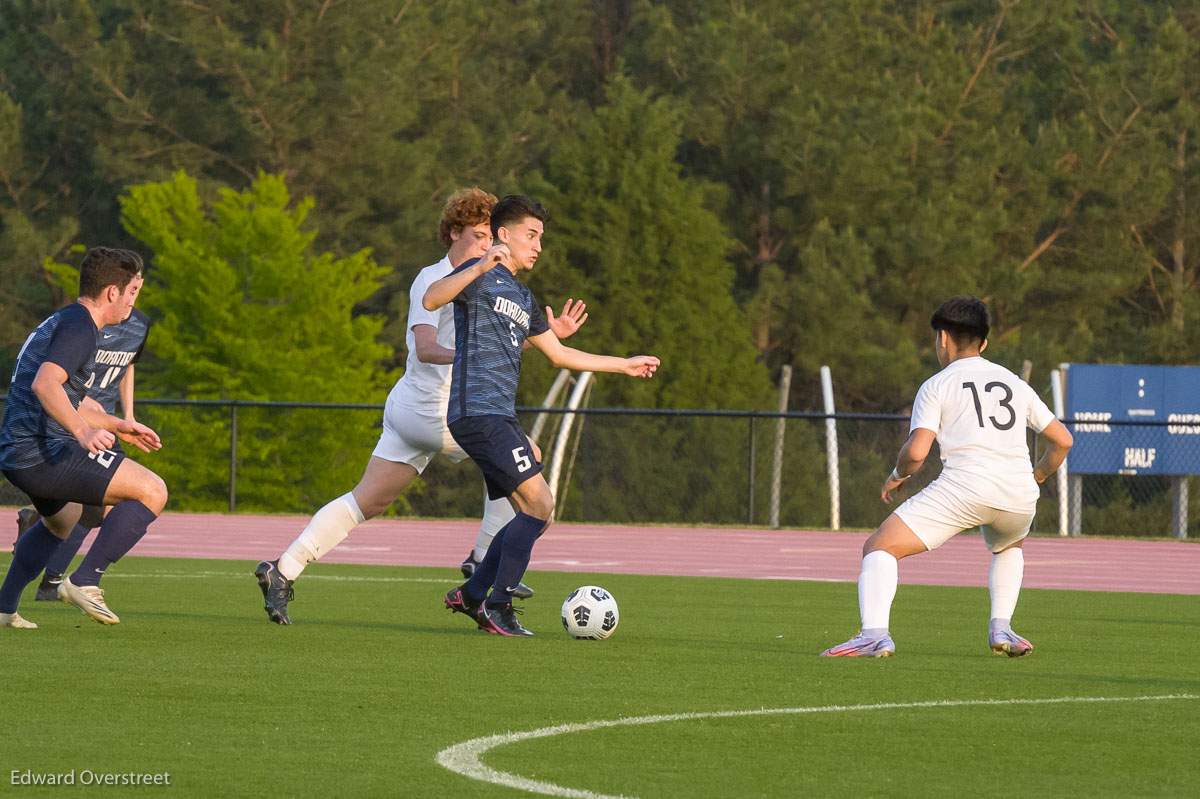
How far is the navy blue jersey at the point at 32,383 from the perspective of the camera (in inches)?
324

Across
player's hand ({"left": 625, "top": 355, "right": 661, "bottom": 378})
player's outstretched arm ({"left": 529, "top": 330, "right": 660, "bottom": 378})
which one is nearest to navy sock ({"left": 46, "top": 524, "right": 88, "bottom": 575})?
player's outstretched arm ({"left": 529, "top": 330, "right": 660, "bottom": 378})

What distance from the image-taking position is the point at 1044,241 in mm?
47938

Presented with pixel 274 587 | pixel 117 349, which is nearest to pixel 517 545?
pixel 274 587

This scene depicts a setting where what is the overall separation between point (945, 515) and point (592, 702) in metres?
2.18

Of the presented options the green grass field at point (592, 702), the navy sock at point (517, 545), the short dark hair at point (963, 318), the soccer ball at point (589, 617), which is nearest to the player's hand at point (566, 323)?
the navy sock at point (517, 545)

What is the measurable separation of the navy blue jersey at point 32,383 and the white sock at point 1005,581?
4.20m

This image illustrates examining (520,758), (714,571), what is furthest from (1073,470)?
(520,758)

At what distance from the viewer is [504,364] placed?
28.7ft

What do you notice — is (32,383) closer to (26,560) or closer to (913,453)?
(26,560)

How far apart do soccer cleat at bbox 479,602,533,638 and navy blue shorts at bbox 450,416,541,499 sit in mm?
743

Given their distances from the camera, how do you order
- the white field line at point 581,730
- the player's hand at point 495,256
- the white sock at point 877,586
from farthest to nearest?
the player's hand at point 495,256 < the white sock at point 877,586 < the white field line at point 581,730

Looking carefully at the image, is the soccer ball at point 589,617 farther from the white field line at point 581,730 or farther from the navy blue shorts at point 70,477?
the white field line at point 581,730

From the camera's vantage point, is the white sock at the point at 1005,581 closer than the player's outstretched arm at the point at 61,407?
No

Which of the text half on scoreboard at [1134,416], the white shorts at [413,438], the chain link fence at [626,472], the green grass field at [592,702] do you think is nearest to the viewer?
the green grass field at [592,702]
